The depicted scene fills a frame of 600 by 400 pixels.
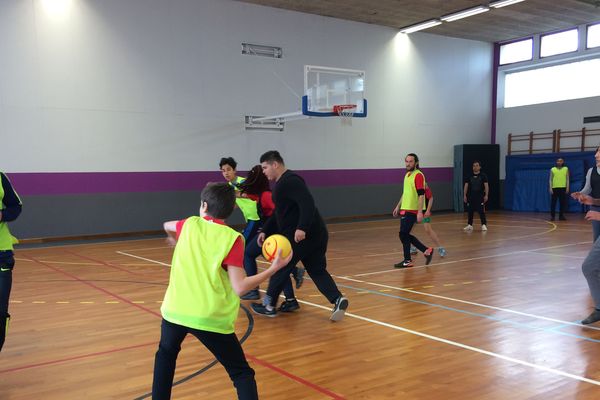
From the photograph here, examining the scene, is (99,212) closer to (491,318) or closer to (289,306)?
(289,306)

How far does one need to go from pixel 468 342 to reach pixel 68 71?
11.9 m

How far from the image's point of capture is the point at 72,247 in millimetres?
11992

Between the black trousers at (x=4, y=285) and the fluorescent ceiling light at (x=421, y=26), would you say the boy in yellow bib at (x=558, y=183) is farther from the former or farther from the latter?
the black trousers at (x=4, y=285)

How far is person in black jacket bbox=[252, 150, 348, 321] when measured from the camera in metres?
5.24

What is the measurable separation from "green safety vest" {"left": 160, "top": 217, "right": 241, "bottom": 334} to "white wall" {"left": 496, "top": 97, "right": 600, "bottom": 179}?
1897cm

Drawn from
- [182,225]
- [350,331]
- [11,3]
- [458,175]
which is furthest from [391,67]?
[182,225]

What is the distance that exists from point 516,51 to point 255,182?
18185 mm

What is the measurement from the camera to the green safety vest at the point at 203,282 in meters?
2.67

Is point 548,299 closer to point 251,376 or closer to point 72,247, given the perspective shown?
point 251,376

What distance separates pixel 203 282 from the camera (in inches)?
106

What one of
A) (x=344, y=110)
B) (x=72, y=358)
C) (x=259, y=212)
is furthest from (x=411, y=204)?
(x=344, y=110)

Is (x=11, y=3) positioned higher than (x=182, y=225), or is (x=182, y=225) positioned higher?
(x=11, y=3)

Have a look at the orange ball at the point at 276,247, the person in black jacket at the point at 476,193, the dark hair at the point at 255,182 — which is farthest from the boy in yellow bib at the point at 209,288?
the person in black jacket at the point at 476,193

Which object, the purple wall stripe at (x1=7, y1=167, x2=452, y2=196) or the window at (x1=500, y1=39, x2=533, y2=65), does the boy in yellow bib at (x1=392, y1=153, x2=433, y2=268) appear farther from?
the window at (x1=500, y1=39, x2=533, y2=65)
